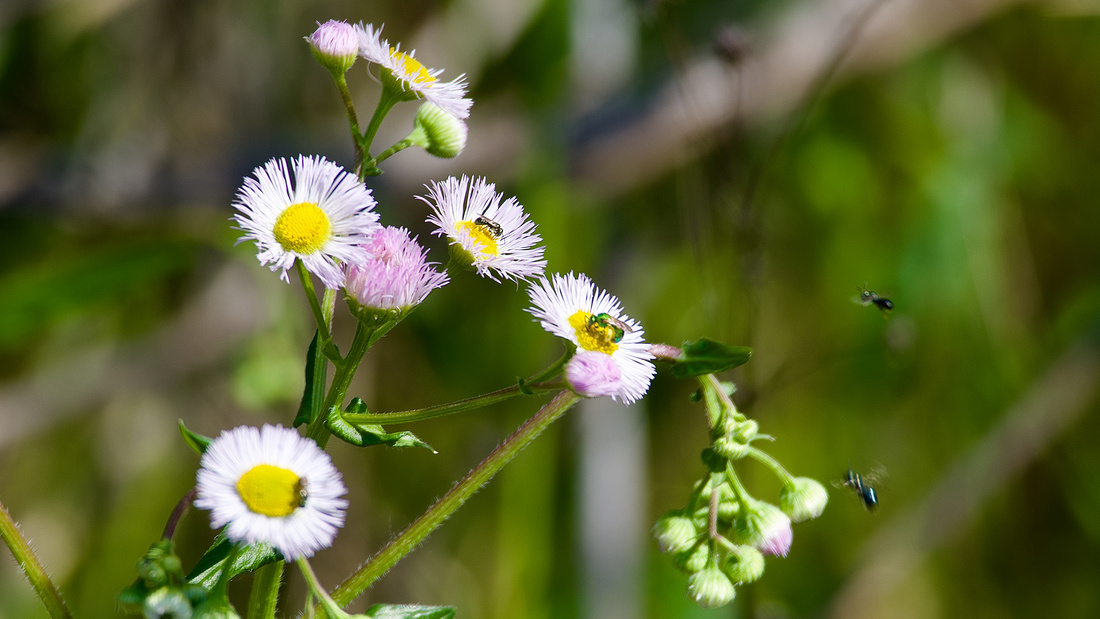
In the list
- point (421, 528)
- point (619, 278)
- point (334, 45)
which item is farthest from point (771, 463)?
point (619, 278)

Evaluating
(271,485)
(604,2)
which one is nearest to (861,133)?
(604,2)

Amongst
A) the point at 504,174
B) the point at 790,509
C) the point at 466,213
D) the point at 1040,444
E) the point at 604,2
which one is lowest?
the point at 1040,444

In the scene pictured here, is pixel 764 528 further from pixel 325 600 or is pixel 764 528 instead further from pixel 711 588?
pixel 325 600

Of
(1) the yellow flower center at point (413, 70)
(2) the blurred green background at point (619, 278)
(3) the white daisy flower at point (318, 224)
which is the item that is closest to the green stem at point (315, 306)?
(3) the white daisy flower at point (318, 224)

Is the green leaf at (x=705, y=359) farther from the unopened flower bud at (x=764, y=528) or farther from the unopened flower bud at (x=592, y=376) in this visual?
the unopened flower bud at (x=764, y=528)

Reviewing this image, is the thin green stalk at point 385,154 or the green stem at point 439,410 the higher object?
the thin green stalk at point 385,154

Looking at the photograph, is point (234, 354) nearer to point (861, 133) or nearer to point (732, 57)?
point (732, 57)
